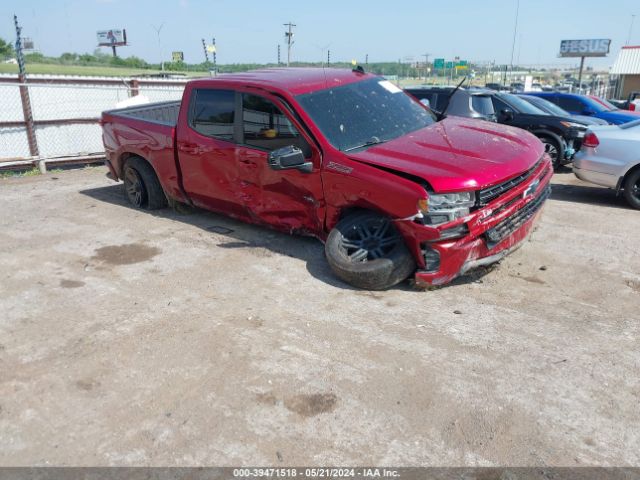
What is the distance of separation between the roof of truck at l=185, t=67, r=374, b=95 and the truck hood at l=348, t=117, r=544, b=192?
1.02 meters

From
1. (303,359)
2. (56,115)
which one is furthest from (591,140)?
(56,115)

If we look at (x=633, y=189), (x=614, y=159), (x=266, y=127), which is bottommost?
(x=633, y=189)

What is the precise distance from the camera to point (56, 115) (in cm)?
1159

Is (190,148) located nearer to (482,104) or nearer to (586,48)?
(482,104)

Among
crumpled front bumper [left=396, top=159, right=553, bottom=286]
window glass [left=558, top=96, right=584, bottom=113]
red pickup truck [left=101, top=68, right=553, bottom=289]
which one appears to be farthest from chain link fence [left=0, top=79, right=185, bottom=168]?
window glass [left=558, top=96, right=584, bottom=113]

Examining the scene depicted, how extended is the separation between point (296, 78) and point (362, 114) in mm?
879

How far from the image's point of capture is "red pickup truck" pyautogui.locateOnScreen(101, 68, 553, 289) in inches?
170

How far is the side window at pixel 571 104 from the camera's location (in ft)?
46.9

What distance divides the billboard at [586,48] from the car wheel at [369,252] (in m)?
55.3

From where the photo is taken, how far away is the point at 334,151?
15.8 feet

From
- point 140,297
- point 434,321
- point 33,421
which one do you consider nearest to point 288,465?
point 33,421

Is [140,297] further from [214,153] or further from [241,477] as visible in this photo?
[241,477]

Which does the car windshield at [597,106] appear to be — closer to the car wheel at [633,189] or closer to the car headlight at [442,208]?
the car wheel at [633,189]

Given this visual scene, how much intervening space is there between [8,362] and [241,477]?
2.09m
